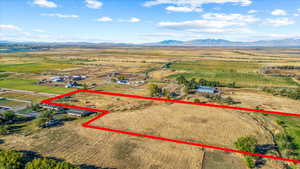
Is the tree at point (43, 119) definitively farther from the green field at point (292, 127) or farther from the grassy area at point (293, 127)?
the grassy area at point (293, 127)

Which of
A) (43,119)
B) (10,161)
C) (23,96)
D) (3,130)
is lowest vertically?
(3,130)

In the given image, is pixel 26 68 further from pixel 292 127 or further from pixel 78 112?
pixel 292 127

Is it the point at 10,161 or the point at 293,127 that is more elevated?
the point at 10,161

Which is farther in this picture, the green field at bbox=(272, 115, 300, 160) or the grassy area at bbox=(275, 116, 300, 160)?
the grassy area at bbox=(275, 116, 300, 160)

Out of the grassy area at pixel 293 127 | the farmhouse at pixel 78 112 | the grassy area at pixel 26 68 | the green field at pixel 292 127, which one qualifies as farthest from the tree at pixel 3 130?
the grassy area at pixel 26 68

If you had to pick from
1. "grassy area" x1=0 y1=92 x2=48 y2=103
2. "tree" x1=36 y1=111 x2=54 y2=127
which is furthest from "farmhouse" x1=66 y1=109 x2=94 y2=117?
"grassy area" x1=0 y1=92 x2=48 y2=103

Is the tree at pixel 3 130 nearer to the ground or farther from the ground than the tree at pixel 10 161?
nearer to the ground

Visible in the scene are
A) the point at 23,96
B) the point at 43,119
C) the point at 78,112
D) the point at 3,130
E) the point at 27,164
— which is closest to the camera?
the point at 27,164

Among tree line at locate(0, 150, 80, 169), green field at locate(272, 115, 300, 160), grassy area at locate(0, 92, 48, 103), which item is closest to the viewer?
tree line at locate(0, 150, 80, 169)

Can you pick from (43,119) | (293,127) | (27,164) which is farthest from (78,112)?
(293,127)

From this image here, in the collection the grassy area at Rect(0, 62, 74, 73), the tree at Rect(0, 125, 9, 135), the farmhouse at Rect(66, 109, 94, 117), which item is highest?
the grassy area at Rect(0, 62, 74, 73)

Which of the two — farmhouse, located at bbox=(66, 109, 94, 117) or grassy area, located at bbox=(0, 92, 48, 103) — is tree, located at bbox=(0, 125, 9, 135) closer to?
farmhouse, located at bbox=(66, 109, 94, 117)
